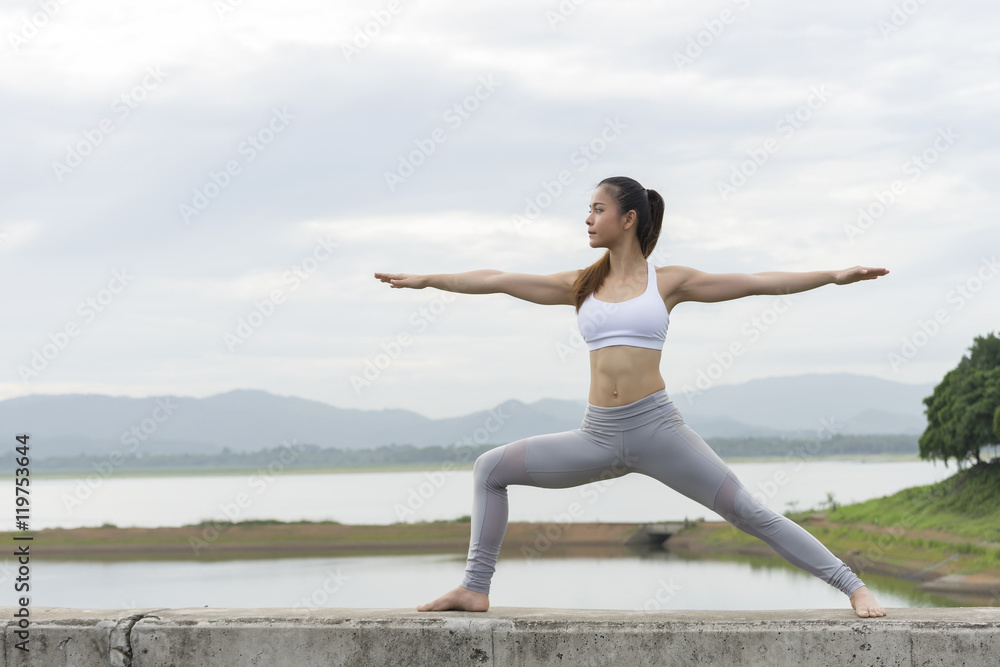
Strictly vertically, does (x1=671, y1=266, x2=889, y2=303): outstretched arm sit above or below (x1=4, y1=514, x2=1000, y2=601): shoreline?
below

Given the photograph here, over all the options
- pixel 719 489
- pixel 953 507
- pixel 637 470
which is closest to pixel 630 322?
pixel 637 470

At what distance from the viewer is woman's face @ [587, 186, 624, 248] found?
419 centimetres

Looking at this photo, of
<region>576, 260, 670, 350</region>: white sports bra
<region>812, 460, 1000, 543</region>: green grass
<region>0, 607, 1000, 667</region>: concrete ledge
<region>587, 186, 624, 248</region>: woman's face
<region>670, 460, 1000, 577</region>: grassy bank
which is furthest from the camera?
<region>812, 460, 1000, 543</region>: green grass

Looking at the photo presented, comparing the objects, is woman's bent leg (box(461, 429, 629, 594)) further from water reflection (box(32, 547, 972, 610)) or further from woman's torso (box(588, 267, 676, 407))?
water reflection (box(32, 547, 972, 610))

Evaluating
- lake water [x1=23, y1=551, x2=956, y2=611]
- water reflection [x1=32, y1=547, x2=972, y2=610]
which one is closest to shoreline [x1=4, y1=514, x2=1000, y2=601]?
water reflection [x1=32, y1=547, x2=972, y2=610]

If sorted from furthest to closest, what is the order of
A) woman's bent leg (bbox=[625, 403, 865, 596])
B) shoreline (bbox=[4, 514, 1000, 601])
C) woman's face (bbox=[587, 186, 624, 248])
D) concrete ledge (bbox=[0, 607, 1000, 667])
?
shoreline (bbox=[4, 514, 1000, 601])
woman's face (bbox=[587, 186, 624, 248])
woman's bent leg (bbox=[625, 403, 865, 596])
concrete ledge (bbox=[0, 607, 1000, 667])

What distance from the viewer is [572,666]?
3699 millimetres

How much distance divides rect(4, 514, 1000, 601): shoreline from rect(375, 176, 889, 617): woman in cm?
3624

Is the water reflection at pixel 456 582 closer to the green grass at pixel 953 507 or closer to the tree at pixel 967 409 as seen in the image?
the green grass at pixel 953 507

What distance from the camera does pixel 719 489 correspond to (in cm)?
391

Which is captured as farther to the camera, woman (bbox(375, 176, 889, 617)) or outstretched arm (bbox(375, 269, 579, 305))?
outstretched arm (bbox(375, 269, 579, 305))

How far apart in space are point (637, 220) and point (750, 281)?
56 centimetres

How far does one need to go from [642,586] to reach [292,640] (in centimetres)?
3898

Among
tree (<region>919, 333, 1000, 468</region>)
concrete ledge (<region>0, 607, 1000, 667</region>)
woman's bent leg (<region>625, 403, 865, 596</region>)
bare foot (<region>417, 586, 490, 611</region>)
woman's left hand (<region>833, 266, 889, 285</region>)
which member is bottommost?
concrete ledge (<region>0, 607, 1000, 667</region>)
